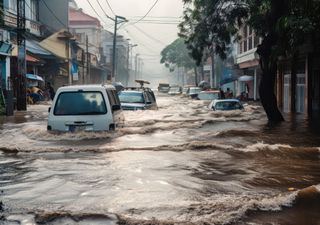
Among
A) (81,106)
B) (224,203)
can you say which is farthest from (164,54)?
(224,203)

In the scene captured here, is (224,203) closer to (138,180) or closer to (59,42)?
(138,180)

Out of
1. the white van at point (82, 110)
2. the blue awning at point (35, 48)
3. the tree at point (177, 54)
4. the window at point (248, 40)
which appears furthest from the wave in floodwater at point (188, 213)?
the tree at point (177, 54)

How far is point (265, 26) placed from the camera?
19969 millimetres

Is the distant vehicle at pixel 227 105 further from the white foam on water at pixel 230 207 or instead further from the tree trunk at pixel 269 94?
the white foam on water at pixel 230 207

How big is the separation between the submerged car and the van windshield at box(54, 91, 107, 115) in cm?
918

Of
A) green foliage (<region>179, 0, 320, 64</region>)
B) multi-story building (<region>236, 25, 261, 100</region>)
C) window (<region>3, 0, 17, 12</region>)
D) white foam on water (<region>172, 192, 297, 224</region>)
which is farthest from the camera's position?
multi-story building (<region>236, 25, 261, 100</region>)

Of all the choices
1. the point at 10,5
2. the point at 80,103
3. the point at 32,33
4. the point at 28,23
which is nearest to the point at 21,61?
the point at 10,5

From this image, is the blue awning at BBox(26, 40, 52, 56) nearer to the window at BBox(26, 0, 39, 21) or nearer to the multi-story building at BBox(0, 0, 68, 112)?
the multi-story building at BBox(0, 0, 68, 112)

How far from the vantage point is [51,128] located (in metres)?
12.7

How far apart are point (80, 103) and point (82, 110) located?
0.19 metres

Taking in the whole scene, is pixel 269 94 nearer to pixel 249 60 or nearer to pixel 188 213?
pixel 188 213

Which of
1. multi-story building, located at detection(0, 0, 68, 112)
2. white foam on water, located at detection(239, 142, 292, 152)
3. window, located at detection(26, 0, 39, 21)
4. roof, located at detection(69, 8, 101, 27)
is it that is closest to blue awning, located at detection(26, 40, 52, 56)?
multi-story building, located at detection(0, 0, 68, 112)

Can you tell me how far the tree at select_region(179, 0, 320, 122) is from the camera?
1490 cm

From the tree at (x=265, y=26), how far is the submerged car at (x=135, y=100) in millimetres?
2987
